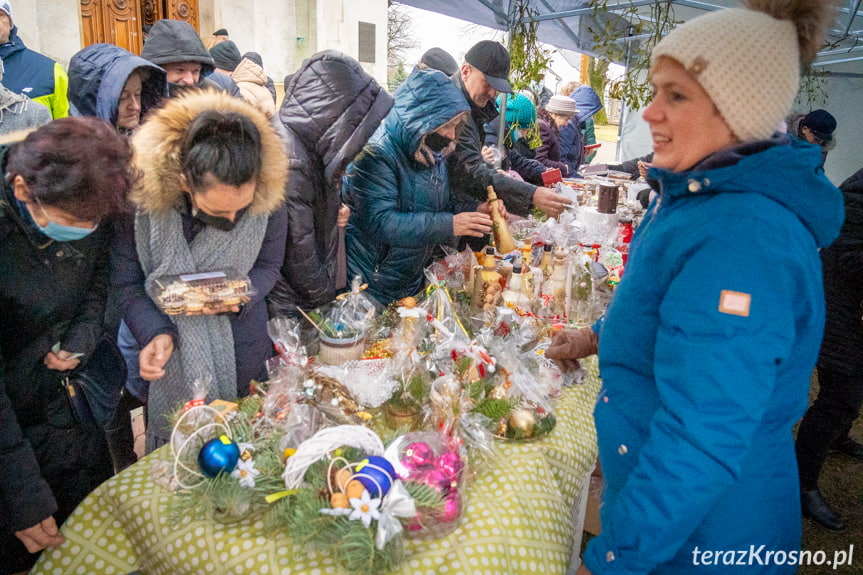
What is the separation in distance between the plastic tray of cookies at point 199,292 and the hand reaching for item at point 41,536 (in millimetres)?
640

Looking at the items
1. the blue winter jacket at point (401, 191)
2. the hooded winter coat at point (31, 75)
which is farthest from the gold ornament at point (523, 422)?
the hooded winter coat at point (31, 75)

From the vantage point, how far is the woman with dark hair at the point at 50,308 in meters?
1.42

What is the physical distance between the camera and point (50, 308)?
163cm

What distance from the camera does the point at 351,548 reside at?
1215 millimetres

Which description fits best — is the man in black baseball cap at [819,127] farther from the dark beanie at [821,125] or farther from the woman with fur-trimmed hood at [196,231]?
the woman with fur-trimmed hood at [196,231]

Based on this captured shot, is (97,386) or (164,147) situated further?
(97,386)

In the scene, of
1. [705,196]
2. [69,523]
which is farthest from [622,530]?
[69,523]

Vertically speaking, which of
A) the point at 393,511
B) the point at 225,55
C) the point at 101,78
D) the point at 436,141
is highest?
the point at 225,55

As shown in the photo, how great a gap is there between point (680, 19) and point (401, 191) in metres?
5.40

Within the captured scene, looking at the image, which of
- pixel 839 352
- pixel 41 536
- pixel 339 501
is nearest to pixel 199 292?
pixel 41 536

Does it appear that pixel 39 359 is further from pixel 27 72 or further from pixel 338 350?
pixel 27 72

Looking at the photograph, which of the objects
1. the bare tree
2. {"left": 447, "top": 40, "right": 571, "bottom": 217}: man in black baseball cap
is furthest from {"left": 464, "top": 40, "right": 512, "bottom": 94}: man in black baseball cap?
the bare tree

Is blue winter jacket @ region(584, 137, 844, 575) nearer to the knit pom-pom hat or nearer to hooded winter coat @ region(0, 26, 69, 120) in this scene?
hooded winter coat @ region(0, 26, 69, 120)

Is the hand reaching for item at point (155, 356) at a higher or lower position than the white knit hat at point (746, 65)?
lower
